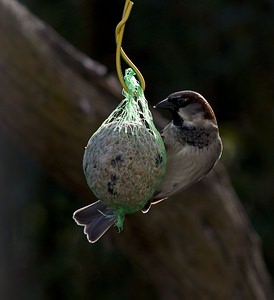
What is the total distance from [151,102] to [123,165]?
10.1ft

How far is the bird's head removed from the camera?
10.8ft

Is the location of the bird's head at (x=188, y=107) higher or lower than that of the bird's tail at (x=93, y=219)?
higher

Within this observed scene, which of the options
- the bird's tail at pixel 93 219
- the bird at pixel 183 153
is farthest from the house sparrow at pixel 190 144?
the bird's tail at pixel 93 219

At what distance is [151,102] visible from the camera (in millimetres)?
5984

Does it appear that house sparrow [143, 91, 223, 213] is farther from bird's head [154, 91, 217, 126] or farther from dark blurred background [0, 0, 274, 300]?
dark blurred background [0, 0, 274, 300]

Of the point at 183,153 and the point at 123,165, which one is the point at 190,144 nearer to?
the point at 183,153

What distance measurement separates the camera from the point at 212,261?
500 cm

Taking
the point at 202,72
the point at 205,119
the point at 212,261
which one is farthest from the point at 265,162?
the point at 205,119

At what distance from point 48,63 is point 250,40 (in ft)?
5.50

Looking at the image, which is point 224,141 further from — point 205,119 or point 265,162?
point 205,119

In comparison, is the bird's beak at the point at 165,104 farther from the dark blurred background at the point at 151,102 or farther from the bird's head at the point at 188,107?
the dark blurred background at the point at 151,102

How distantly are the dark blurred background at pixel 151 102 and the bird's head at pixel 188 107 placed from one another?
2.36 metres

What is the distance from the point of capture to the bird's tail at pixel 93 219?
3.41 metres

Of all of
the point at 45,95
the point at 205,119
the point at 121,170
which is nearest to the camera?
the point at 121,170
